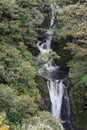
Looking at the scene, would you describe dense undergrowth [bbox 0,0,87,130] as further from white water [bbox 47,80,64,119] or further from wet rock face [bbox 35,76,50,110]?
white water [bbox 47,80,64,119]

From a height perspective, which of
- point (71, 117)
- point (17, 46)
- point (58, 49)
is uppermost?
point (17, 46)

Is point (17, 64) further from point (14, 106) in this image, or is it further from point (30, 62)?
point (14, 106)

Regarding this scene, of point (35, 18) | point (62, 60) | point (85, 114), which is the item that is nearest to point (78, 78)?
point (85, 114)

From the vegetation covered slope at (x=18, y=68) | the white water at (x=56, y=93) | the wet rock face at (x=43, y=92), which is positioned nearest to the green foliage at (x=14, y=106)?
the vegetation covered slope at (x=18, y=68)

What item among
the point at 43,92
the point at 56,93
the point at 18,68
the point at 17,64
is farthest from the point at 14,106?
the point at 56,93

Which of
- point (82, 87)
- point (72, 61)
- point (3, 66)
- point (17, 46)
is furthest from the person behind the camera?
point (72, 61)

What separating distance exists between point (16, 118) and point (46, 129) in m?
1.67

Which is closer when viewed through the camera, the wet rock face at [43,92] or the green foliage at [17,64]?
the green foliage at [17,64]

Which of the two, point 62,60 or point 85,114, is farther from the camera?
point 62,60

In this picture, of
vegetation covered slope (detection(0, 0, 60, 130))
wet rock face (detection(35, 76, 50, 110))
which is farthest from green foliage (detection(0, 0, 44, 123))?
wet rock face (detection(35, 76, 50, 110))

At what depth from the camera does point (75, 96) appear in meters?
20.0

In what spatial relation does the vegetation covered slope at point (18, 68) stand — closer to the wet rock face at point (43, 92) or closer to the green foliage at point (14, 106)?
the green foliage at point (14, 106)

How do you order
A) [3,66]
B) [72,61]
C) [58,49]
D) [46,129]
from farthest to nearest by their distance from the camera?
[58,49] < [72,61] < [3,66] < [46,129]

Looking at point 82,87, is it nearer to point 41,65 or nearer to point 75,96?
point 75,96
